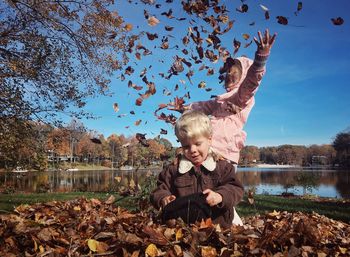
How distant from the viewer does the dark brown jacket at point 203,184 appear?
2861 mm

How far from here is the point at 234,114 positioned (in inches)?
168

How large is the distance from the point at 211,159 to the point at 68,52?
1263cm

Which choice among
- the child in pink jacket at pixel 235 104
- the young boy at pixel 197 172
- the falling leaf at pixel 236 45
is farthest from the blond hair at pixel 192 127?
the falling leaf at pixel 236 45

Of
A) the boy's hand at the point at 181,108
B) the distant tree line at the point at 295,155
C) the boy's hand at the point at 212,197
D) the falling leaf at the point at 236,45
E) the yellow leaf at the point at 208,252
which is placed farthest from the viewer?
the distant tree line at the point at 295,155

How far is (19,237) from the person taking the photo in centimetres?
249

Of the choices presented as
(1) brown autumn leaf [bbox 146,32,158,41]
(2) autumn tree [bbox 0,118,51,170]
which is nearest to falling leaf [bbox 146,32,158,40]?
(1) brown autumn leaf [bbox 146,32,158,41]

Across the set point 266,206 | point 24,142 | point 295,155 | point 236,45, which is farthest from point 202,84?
point 295,155

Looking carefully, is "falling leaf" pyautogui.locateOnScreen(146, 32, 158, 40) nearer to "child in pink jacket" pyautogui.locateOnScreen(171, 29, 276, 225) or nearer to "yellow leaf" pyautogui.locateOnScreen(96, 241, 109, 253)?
"child in pink jacket" pyautogui.locateOnScreen(171, 29, 276, 225)

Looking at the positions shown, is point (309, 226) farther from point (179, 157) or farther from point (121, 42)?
point (121, 42)

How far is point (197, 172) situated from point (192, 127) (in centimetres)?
42

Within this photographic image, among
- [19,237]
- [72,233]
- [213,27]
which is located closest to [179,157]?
[72,233]

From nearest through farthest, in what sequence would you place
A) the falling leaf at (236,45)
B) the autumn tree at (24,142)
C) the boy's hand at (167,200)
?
the boy's hand at (167,200) → the falling leaf at (236,45) → the autumn tree at (24,142)

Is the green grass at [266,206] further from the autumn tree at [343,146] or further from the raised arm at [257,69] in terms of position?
the autumn tree at [343,146]

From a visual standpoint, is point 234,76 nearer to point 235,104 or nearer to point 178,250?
point 235,104
